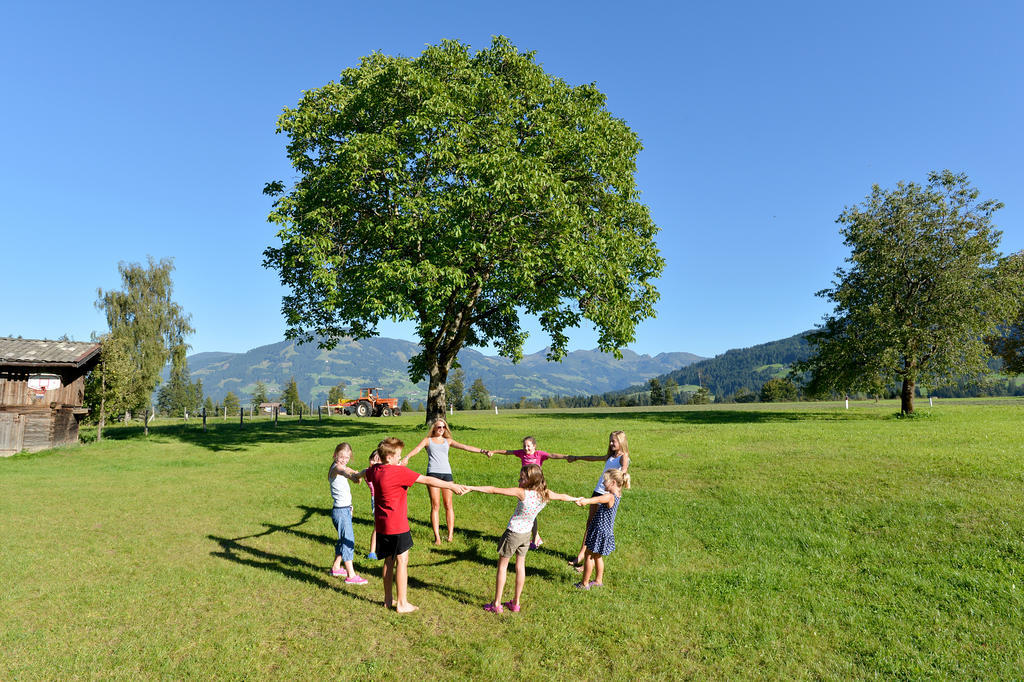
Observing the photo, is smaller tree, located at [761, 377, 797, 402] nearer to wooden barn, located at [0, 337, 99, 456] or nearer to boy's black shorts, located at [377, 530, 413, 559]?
wooden barn, located at [0, 337, 99, 456]

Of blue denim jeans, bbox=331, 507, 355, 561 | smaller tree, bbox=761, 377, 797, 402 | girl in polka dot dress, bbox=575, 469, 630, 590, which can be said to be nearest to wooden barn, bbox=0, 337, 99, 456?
blue denim jeans, bbox=331, 507, 355, 561

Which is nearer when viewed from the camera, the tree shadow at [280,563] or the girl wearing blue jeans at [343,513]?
the girl wearing blue jeans at [343,513]

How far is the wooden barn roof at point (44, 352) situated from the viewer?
28.3 meters

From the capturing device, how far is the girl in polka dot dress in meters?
8.54

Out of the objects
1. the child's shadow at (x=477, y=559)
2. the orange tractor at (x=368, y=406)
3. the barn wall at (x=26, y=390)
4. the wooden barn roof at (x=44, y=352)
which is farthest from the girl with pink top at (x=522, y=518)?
the orange tractor at (x=368, y=406)

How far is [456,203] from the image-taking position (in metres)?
24.7

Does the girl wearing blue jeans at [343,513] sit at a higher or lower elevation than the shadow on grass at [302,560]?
higher

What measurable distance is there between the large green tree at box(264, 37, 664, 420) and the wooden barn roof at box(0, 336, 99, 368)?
12.5 meters

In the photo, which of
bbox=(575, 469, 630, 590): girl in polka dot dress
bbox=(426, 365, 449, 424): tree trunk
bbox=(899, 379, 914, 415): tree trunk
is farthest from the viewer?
bbox=(899, 379, 914, 415): tree trunk

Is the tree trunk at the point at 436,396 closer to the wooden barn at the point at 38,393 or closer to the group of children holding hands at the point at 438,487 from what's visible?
the wooden barn at the point at 38,393

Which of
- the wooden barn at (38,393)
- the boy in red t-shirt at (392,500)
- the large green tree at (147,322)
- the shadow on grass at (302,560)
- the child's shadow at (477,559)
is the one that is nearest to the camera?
the boy in red t-shirt at (392,500)

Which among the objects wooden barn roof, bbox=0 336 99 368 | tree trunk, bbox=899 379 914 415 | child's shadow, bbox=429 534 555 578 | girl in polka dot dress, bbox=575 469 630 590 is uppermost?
wooden barn roof, bbox=0 336 99 368

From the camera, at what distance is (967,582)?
8.86m

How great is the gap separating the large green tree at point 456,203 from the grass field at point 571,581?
10409mm
